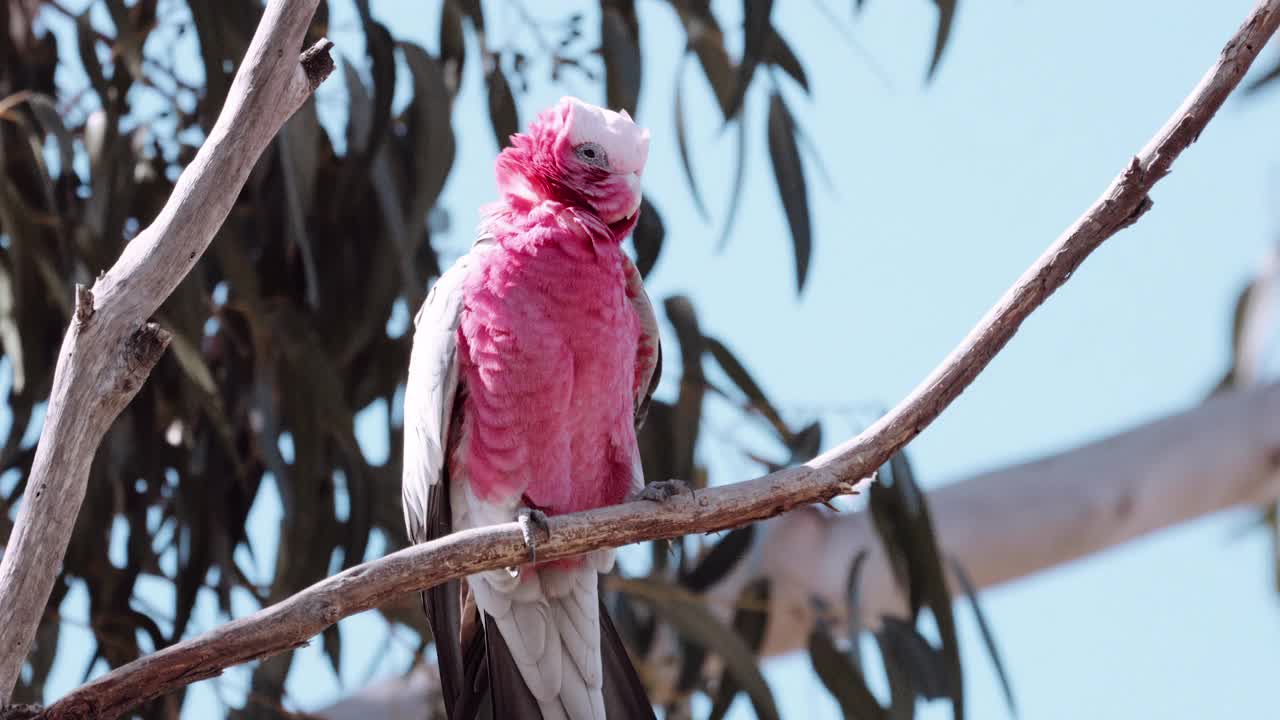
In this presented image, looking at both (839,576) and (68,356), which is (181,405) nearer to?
(68,356)

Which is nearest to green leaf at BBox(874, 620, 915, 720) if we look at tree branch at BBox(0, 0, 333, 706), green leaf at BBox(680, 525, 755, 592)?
green leaf at BBox(680, 525, 755, 592)

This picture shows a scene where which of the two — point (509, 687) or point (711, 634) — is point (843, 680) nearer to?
point (711, 634)

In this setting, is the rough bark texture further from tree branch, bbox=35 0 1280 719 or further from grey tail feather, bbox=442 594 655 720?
tree branch, bbox=35 0 1280 719

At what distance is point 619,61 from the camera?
91.9 inches

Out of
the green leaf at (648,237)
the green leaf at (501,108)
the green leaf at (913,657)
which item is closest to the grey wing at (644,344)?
the green leaf at (648,237)

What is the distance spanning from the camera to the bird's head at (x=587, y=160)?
189cm

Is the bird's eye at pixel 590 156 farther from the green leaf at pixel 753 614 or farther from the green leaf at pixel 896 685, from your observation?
the green leaf at pixel 753 614

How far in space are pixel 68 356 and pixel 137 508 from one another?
3.95ft

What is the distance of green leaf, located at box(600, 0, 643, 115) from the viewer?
7.60 ft

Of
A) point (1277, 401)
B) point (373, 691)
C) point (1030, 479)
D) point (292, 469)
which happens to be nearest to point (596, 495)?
point (292, 469)

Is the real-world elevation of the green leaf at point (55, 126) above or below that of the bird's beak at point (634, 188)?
above

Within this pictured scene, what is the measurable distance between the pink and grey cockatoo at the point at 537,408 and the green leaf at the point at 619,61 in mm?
387

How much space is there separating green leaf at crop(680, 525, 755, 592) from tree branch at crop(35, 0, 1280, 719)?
1018mm

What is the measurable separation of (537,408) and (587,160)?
1.06 feet
